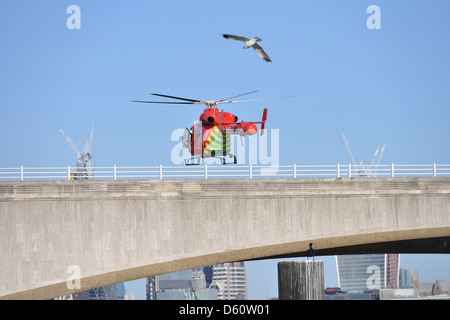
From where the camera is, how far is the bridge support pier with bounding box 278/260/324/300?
1878 centimetres

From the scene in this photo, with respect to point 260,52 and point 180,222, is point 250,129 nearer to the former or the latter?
point 260,52

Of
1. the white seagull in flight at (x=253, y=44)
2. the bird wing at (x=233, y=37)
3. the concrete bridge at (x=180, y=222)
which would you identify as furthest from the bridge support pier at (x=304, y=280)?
the bird wing at (x=233, y=37)

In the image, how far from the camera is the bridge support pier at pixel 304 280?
18781 mm

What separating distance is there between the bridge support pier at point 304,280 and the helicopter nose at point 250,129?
31.3 metres

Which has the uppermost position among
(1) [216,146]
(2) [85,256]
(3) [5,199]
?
(1) [216,146]

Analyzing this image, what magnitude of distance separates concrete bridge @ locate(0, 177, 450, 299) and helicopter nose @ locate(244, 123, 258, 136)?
7501mm

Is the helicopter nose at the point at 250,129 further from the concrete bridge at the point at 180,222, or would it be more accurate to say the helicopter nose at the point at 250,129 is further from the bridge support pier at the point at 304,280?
the bridge support pier at the point at 304,280

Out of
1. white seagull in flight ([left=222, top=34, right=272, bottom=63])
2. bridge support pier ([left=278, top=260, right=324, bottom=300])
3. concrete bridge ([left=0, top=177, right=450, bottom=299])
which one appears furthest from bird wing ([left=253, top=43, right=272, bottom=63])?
bridge support pier ([left=278, top=260, right=324, bottom=300])
